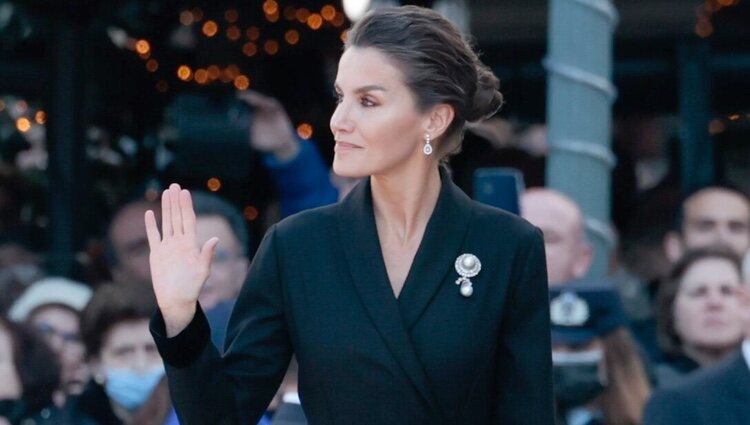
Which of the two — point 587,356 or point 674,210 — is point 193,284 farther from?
point 674,210

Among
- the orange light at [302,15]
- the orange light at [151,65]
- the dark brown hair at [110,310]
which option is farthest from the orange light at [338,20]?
the dark brown hair at [110,310]

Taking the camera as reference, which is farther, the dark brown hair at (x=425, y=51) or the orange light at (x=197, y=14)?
the orange light at (x=197, y=14)

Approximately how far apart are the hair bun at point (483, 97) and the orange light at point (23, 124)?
5.63m

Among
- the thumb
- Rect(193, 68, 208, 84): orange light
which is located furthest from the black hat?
Rect(193, 68, 208, 84): orange light

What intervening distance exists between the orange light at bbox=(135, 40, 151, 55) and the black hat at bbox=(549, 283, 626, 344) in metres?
3.89

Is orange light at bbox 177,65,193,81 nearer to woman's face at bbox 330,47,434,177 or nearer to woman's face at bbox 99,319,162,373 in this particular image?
woman's face at bbox 99,319,162,373

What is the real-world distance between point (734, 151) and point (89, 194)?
10.1 ft

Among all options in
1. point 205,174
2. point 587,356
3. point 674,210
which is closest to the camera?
point 587,356

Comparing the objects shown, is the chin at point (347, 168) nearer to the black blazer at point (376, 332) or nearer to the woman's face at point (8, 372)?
the black blazer at point (376, 332)

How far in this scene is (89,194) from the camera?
8.85 metres

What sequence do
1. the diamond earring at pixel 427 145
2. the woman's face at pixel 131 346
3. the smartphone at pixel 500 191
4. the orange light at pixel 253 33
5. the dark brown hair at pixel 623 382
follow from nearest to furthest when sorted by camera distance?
the diamond earring at pixel 427 145, the smartphone at pixel 500 191, the dark brown hair at pixel 623 382, the woman's face at pixel 131 346, the orange light at pixel 253 33

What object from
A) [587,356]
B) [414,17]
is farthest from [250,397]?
[587,356]

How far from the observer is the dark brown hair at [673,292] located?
625 centimetres

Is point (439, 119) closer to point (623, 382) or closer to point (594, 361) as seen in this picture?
point (594, 361)
